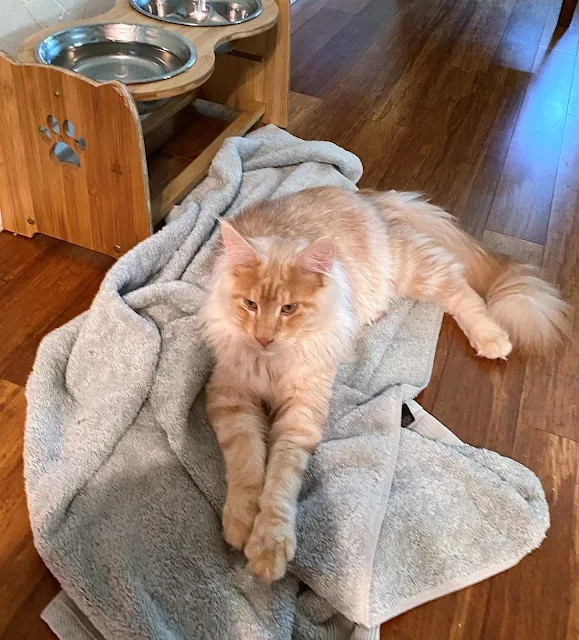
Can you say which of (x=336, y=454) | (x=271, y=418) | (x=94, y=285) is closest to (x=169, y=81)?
(x=94, y=285)

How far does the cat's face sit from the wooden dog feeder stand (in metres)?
0.52

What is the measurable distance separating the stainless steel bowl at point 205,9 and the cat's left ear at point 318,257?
1.23m

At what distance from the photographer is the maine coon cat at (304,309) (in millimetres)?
1164

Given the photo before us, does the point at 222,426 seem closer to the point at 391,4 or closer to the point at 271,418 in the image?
the point at 271,418

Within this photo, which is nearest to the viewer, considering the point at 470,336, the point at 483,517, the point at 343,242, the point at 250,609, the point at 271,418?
the point at 250,609

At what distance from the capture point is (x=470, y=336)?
5.39 feet

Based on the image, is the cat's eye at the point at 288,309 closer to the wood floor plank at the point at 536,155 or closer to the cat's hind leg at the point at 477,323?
the cat's hind leg at the point at 477,323

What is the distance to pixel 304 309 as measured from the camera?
1.24m

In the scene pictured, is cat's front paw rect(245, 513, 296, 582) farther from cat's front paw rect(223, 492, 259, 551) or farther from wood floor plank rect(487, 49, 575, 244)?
wood floor plank rect(487, 49, 575, 244)

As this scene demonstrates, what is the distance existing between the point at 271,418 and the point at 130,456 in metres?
0.32

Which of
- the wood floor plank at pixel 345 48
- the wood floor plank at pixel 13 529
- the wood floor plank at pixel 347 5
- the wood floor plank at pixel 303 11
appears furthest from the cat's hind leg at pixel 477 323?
the wood floor plank at pixel 347 5

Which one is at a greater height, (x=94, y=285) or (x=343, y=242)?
(x=343, y=242)

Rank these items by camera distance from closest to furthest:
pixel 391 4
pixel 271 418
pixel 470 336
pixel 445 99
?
pixel 271 418 < pixel 470 336 < pixel 445 99 < pixel 391 4

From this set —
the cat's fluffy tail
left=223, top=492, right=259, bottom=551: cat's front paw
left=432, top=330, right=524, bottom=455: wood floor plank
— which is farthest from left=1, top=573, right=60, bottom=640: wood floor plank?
the cat's fluffy tail
